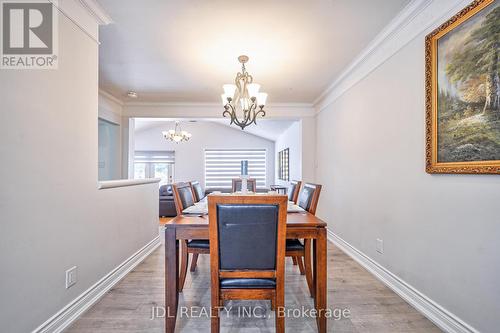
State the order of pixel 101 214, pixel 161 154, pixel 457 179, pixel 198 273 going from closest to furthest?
pixel 457 179, pixel 101 214, pixel 198 273, pixel 161 154

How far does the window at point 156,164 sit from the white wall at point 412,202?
22.7 ft

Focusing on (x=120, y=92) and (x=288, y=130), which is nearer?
(x=120, y=92)

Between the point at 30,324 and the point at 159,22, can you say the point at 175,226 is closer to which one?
the point at 30,324

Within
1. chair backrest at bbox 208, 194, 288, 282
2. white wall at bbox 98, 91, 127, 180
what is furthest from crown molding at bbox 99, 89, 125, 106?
chair backrest at bbox 208, 194, 288, 282

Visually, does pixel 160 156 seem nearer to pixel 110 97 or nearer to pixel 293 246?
pixel 110 97

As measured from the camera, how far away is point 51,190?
163cm

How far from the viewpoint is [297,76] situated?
3475mm

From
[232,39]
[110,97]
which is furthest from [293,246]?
[110,97]

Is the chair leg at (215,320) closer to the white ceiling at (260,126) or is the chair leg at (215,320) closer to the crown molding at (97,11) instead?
the crown molding at (97,11)

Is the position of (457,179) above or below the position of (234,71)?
below

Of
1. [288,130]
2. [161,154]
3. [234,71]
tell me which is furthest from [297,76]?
[161,154]

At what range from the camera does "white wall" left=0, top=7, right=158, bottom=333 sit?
1.37 metres

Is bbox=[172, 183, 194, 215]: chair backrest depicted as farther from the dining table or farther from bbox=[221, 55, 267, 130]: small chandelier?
bbox=[221, 55, 267, 130]: small chandelier

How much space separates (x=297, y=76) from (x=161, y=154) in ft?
22.6
